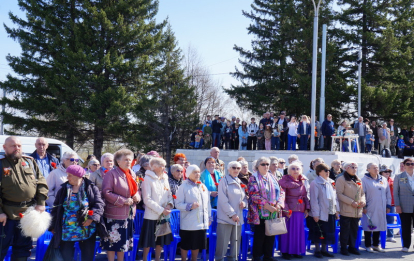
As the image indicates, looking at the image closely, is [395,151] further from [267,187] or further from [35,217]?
[35,217]

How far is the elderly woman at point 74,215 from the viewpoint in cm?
501

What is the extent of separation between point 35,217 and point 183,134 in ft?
72.5

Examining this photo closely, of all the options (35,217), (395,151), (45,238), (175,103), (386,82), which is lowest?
(45,238)

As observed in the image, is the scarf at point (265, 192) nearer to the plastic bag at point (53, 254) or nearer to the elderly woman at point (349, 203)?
the elderly woman at point (349, 203)

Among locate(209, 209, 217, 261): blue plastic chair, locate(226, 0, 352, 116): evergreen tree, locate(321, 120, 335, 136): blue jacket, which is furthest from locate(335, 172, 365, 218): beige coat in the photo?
locate(226, 0, 352, 116): evergreen tree

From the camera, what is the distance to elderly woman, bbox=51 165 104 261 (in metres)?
5.01

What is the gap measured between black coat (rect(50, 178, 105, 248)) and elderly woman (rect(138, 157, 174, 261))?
799mm

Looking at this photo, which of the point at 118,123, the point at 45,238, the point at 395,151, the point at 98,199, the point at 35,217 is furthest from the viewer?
the point at 118,123

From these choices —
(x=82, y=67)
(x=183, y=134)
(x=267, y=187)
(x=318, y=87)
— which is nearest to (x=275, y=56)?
(x=318, y=87)

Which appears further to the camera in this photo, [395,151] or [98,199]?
[395,151]

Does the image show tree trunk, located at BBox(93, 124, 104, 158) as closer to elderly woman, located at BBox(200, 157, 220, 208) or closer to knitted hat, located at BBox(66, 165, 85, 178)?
elderly woman, located at BBox(200, 157, 220, 208)

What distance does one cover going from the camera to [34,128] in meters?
24.9

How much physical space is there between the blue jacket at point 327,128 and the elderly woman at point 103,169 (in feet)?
39.2

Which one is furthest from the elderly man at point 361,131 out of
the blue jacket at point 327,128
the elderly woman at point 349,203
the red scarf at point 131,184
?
the red scarf at point 131,184
